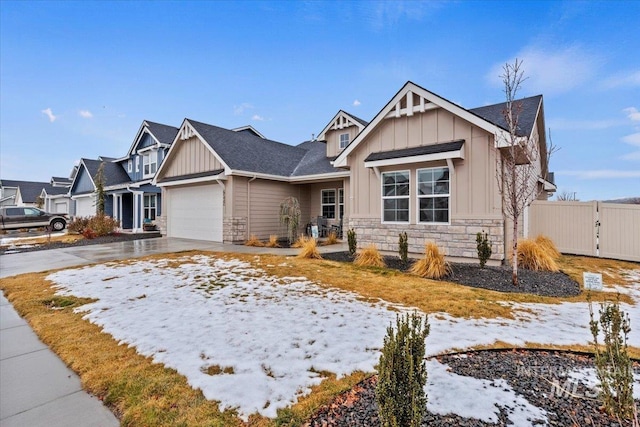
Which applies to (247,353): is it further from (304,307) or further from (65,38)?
(65,38)

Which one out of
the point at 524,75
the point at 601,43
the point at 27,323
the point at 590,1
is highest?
A: the point at 590,1

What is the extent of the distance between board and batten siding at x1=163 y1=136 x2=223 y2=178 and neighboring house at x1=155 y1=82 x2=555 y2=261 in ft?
0.17

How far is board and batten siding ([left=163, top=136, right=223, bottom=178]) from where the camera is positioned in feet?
45.1

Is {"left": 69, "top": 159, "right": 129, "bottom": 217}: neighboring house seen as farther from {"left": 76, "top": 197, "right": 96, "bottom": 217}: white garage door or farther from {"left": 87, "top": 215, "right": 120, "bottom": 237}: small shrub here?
{"left": 87, "top": 215, "right": 120, "bottom": 237}: small shrub

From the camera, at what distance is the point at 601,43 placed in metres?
10.2

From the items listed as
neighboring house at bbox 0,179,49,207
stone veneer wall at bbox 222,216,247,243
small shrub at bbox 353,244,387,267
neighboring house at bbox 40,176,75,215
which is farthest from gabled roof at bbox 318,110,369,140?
neighboring house at bbox 0,179,49,207

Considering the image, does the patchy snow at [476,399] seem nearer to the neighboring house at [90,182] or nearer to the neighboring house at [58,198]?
the neighboring house at [90,182]

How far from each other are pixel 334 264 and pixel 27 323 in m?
6.05

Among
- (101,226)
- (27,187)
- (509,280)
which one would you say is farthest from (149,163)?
(27,187)

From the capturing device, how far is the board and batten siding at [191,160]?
1373 centimetres

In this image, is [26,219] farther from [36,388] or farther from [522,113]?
[522,113]

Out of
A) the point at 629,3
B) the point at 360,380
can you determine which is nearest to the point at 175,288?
the point at 360,380

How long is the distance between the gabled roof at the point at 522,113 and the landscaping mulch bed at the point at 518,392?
7.42 meters

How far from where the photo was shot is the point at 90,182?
23.9m
